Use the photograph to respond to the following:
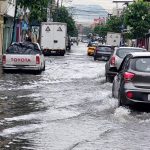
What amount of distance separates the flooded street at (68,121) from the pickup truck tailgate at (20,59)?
24.7 ft

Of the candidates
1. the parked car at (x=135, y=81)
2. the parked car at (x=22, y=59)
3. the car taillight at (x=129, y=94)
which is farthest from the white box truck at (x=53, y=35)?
the car taillight at (x=129, y=94)

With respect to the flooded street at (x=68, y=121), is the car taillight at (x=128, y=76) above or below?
above

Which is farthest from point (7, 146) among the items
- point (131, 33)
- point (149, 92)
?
point (131, 33)

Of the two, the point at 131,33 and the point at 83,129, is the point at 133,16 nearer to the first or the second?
the point at 131,33

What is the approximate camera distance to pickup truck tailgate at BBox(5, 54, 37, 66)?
27.1 metres

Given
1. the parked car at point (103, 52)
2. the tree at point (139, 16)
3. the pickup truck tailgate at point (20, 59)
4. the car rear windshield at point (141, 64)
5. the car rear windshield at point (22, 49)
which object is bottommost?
the parked car at point (103, 52)

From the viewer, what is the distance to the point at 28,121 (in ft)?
39.8

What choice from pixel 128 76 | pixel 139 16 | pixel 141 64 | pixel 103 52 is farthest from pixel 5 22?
pixel 128 76

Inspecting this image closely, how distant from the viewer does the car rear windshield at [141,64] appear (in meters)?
13.9

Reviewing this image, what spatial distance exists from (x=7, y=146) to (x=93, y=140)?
5.17ft

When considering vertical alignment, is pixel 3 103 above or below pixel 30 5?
below

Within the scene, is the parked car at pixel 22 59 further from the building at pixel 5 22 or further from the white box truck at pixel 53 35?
the white box truck at pixel 53 35

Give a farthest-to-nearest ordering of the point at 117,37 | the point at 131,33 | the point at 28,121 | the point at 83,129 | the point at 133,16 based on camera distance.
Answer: the point at 117,37 < the point at 131,33 < the point at 133,16 < the point at 28,121 < the point at 83,129

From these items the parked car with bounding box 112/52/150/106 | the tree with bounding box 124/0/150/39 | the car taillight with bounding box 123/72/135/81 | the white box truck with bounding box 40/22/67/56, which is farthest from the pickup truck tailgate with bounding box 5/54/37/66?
the tree with bounding box 124/0/150/39
